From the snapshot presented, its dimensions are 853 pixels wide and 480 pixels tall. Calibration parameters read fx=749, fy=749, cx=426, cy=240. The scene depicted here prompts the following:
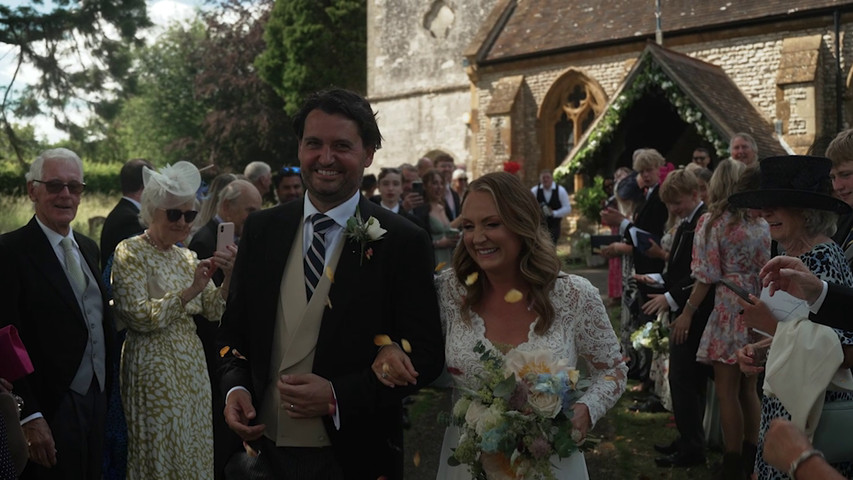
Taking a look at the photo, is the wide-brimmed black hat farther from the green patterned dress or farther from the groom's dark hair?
the green patterned dress

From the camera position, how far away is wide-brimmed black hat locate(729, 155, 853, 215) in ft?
10.8

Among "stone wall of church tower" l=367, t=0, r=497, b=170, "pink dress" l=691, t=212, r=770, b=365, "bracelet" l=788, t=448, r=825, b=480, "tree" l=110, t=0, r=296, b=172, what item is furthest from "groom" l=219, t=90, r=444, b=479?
"tree" l=110, t=0, r=296, b=172

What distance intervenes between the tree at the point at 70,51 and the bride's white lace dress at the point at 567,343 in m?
13.0

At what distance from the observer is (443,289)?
3.25 m

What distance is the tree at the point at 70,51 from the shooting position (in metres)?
13.5

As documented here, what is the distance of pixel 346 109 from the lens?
2.88 metres

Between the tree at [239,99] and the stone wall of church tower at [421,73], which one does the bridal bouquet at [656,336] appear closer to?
the stone wall of church tower at [421,73]

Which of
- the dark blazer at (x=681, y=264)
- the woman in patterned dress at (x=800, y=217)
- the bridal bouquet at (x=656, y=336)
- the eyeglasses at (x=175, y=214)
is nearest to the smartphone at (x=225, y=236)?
the eyeglasses at (x=175, y=214)

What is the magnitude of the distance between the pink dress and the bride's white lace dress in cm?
235

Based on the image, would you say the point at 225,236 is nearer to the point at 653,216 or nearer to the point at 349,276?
the point at 349,276

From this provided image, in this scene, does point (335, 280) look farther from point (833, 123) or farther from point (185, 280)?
point (833, 123)

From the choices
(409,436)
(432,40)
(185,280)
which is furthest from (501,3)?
(185,280)

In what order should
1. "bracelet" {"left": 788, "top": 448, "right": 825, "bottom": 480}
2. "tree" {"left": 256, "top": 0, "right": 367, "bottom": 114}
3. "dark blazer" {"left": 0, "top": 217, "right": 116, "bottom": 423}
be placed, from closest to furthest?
1. "bracelet" {"left": 788, "top": 448, "right": 825, "bottom": 480}
2. "dark blazer" {"left": 0, "top": 217, "right": 116, "bottom": 423}
3. "tree" {"left": 256, "top": 0, "right": 367, "bottom": 114}

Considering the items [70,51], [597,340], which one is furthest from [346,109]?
[70,51]
